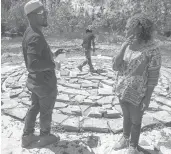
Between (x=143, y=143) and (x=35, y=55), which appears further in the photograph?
(x=143, y=143)

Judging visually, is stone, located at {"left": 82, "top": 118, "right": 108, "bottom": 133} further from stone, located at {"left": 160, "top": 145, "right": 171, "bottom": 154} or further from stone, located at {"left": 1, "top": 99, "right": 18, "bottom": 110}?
stone, located at {"left": 1, "top": 99, "right": 18, "bottom": 110}

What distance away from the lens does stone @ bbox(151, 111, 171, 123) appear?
4359 millimetres

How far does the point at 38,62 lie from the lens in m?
2.97

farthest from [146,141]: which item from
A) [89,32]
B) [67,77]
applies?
[89,32]

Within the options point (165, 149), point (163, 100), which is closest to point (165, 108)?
point (163, 100)

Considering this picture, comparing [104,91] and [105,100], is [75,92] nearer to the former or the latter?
[104,91]

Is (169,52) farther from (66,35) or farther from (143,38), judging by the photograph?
(143,38)

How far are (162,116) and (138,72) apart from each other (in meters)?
2.02

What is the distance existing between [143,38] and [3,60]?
806 centimetres

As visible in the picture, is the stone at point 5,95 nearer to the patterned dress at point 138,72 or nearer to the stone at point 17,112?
the stone at point 17,112

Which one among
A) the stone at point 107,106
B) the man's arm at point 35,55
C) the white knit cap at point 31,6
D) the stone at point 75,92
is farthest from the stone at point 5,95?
the white knit cap at point 31,6

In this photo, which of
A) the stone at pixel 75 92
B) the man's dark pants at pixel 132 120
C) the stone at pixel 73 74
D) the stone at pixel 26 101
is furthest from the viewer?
the stone at pixel 73 74

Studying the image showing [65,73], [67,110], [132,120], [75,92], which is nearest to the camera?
[132,120]

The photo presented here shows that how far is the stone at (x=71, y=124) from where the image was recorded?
13.4 feet
